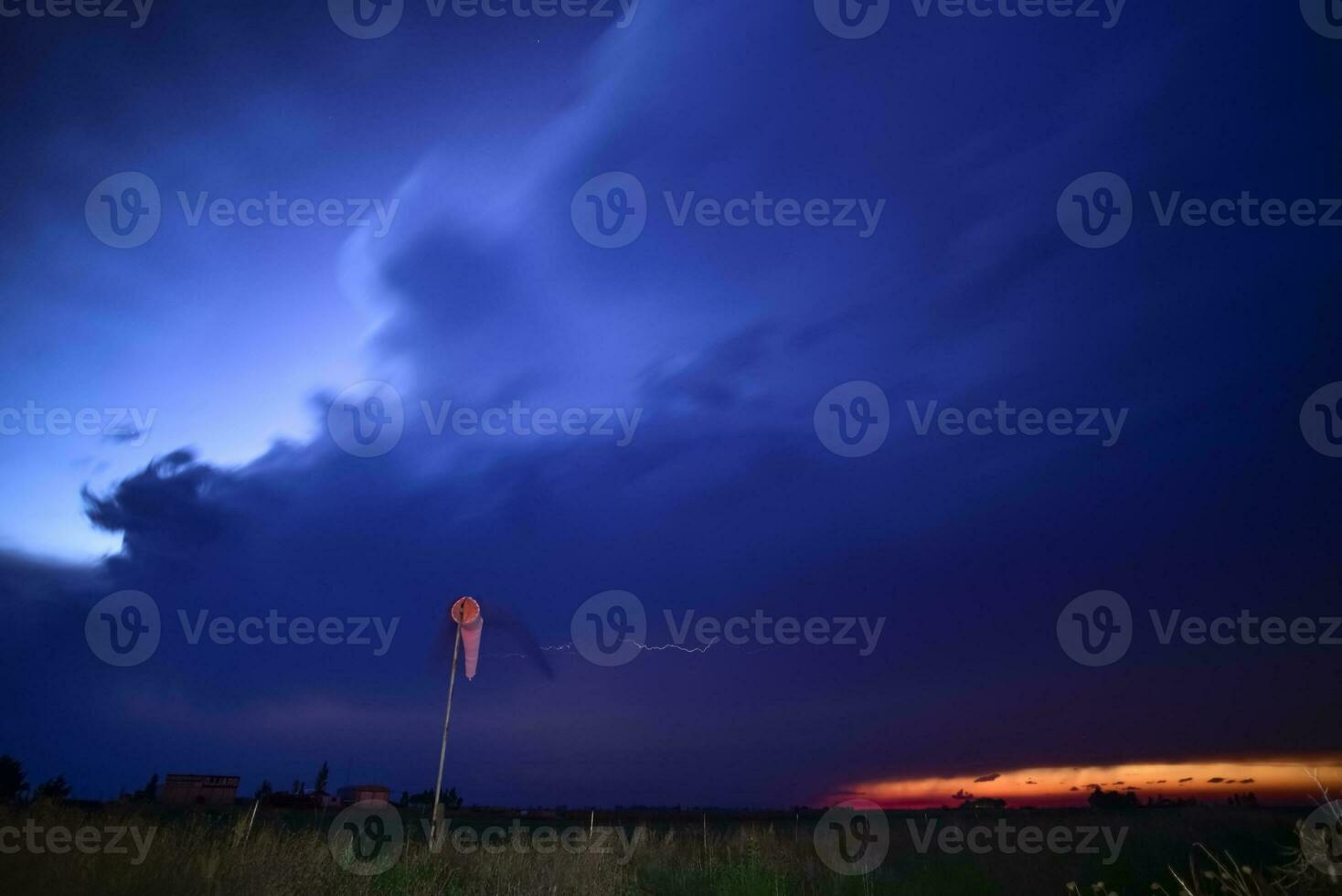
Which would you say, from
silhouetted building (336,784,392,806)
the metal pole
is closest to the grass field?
the metal pole

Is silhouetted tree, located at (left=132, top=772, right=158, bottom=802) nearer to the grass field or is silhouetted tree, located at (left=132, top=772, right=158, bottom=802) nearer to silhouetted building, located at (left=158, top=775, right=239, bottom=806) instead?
silhouetted building, located at (left=158, top=775, right=239, bottom=806)

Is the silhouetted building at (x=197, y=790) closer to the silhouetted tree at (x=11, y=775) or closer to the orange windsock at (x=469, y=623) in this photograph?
the silhouetted tree at (x=11, y=775)

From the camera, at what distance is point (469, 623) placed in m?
17.6

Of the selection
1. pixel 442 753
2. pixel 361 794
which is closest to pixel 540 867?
pixel 442 753

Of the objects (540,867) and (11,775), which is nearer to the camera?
(540,867)

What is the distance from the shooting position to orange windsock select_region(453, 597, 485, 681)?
57.2 feet

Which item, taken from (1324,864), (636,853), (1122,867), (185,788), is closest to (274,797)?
(185,788)

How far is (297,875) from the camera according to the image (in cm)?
1071

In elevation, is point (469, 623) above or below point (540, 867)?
above

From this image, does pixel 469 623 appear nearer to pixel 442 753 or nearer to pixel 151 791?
pixel 442 753

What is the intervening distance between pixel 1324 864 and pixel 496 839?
63.9 ft

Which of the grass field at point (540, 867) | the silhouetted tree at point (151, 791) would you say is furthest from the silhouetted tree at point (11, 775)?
the grass field at point (540, 867)

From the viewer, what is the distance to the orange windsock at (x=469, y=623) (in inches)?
687

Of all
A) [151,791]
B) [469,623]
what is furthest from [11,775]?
[469,623]
